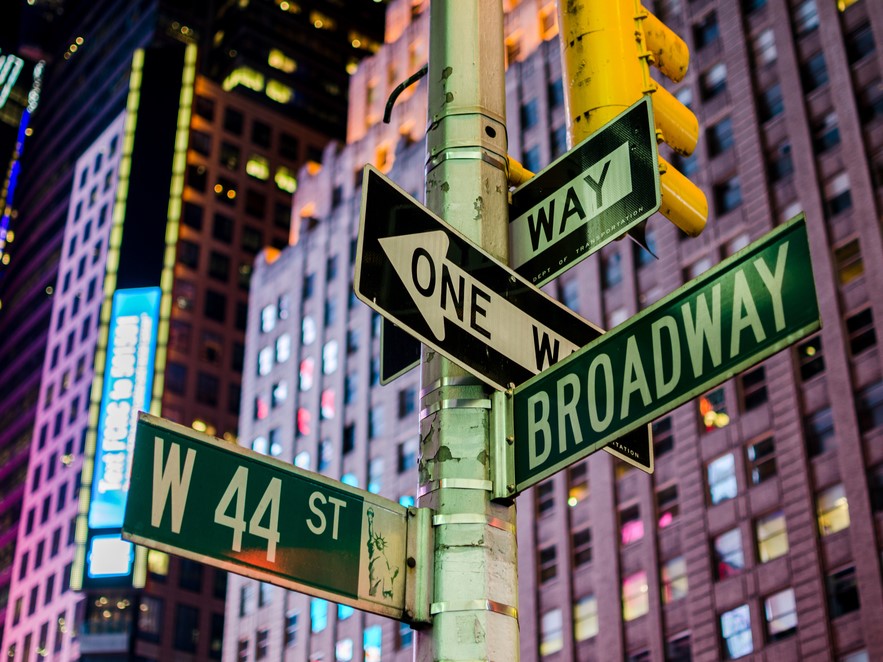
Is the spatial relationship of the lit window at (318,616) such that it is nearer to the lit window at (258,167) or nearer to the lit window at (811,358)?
the lit window at (811,358)

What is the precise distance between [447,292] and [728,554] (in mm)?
42954

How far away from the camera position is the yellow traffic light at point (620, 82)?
5.74 m

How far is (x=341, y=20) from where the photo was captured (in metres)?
125

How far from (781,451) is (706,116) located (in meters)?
16.6

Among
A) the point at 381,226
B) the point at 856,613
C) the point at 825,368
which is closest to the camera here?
the point at 381,226

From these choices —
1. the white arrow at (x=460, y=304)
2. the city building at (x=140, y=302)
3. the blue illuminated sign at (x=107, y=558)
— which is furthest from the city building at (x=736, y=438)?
the white arrow at (x=460, y=304)

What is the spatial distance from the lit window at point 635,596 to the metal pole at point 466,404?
1749 inches

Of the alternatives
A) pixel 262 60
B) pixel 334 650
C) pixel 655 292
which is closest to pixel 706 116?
pixel 655 292

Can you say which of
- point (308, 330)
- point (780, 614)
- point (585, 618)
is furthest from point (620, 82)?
point (308, 330)

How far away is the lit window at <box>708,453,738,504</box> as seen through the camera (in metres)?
46.6

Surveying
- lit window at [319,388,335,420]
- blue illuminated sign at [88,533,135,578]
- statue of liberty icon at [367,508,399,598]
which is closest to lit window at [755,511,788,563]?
blue illuminated sign at [88,533,135,578]

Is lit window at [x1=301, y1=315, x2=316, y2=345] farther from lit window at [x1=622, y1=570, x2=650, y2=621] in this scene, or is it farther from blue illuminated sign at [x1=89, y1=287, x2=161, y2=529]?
lit window at [x1=622, y1=570, x2=650, y2=621]

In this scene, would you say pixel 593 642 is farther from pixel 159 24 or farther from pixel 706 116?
pixel 159 24

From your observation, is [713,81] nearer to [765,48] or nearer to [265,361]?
[765,48]
